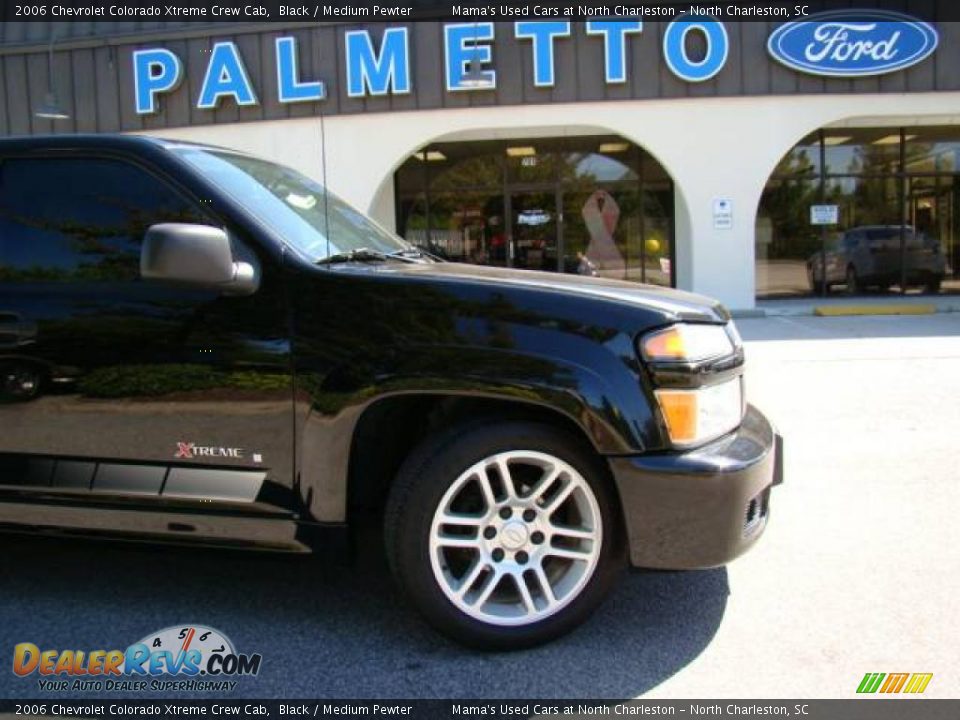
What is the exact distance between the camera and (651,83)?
1361cm

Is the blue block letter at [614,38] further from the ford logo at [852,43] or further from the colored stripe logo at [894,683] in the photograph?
the colored stripe logo at [894,683]

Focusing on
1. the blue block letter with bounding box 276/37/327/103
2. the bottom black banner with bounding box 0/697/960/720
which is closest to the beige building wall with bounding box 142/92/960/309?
the blue block letter with bounding box 276/37/327/103

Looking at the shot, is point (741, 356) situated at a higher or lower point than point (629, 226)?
lower

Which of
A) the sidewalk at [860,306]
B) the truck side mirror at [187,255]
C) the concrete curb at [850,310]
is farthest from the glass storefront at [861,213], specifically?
the truck side mirror at [187,255]

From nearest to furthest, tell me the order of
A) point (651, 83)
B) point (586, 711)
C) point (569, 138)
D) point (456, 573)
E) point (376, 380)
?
point (586, 711), point (376, 380), point (456, 573), point (651, 83), point (569, 138)

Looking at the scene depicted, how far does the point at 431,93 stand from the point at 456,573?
39.1 ft

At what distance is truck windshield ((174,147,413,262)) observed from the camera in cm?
301

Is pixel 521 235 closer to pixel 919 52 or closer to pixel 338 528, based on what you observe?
pixel 919 52

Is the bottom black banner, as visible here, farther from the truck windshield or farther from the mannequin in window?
the mannequin in window

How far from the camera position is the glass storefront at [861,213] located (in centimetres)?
1634

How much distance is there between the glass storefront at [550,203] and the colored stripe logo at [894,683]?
13.9 m

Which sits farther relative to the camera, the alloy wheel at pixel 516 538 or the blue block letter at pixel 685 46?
the blue block letter at pixel 685 46

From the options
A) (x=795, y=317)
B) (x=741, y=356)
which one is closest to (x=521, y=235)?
(x=795, y=317)

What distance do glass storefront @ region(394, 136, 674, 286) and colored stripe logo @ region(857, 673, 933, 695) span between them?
1392cm
